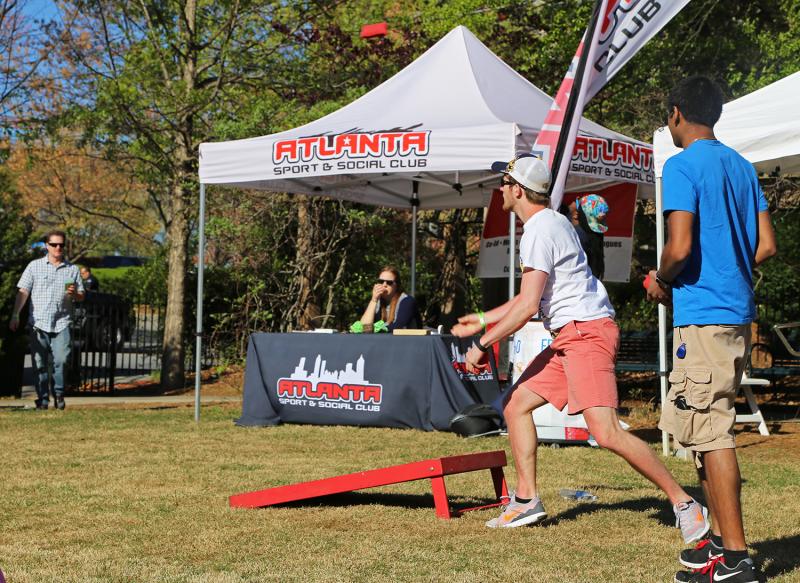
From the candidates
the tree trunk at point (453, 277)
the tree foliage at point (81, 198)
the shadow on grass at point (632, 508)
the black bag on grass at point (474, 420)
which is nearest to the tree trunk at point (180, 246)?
the tree trunk at point (453, 277)

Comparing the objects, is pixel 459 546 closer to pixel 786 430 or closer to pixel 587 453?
pixel 587 453

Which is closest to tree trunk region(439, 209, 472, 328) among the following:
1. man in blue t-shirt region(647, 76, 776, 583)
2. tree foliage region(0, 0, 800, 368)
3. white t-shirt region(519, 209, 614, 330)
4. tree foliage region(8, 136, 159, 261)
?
tree foliage region(0, 0, 800, 368)

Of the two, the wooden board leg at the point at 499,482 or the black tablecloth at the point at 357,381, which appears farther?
the black tablecloth at the point at 357,381

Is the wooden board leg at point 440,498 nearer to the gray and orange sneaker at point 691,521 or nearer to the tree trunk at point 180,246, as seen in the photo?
the gray and orange sneaker at point 691,521

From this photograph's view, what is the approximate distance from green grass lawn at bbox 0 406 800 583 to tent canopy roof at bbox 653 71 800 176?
233 cm

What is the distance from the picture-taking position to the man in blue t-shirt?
14.1ft

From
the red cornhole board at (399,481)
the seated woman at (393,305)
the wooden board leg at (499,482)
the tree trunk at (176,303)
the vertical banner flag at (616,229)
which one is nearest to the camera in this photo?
the red cornhole board at (399,481)

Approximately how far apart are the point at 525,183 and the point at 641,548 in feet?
6.17

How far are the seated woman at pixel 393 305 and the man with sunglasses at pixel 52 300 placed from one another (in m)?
3.31

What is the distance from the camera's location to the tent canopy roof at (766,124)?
26.2 ft

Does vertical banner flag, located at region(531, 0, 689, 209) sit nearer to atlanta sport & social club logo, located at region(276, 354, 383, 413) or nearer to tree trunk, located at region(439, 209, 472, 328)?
atlanta sport & social club logo, located at region(276, 354, 383, 413)

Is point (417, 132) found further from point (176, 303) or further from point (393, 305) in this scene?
point (176, 303)

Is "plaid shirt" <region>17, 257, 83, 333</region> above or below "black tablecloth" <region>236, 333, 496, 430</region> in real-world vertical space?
above

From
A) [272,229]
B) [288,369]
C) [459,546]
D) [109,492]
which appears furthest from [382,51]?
[459,546]
